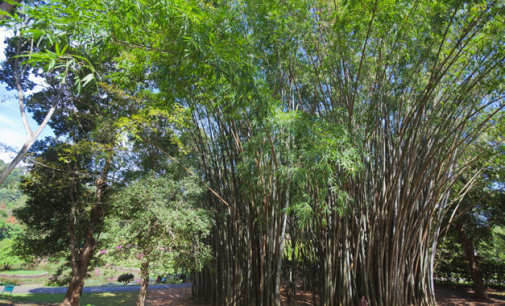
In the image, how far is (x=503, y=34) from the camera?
3.21 metres

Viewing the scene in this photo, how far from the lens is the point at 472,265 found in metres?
7.39

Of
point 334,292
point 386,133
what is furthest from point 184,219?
point 386,133

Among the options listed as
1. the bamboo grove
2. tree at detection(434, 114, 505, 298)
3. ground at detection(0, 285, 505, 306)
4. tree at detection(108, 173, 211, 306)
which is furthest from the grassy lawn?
tree at detection(434, 114, 505, 298)

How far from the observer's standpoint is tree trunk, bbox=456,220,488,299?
728cm

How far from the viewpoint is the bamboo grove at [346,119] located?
316cm

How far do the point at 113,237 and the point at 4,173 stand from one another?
182 cm

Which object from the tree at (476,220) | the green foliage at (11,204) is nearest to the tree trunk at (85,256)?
the green foliage at (11,204)

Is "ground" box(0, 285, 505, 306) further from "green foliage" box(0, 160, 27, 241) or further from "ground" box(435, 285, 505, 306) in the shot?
"green foliage" box(0, 160, 27, 241)

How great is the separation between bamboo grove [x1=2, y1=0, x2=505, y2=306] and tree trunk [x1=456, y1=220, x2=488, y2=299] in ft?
11.5

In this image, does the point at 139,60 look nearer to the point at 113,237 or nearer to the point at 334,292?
the point at 113,237

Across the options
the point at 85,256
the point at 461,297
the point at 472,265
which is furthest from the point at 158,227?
the point at 461,297

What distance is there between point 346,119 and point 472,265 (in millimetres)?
6527

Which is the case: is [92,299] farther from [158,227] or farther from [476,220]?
[476,220]

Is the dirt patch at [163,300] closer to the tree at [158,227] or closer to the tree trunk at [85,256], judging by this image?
the tree trunk at [85,256]
